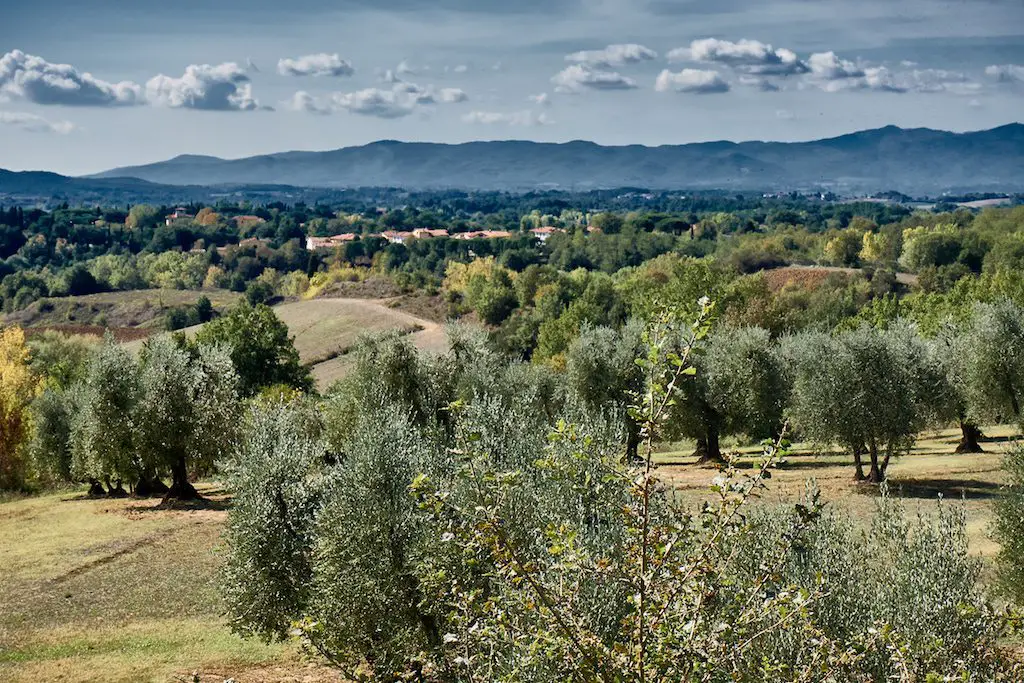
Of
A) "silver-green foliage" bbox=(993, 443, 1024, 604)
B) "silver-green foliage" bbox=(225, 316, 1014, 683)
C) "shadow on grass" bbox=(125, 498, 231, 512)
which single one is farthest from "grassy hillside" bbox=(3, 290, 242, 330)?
"silver-green foliage" bbox=(993, 443, 1024, 604)

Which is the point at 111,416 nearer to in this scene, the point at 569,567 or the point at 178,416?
the point at 178,416

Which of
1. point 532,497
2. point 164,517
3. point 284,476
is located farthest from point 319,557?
point 164,517

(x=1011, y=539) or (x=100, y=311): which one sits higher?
(x=1011, y=539)

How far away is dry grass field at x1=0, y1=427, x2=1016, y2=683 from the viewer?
28.3m

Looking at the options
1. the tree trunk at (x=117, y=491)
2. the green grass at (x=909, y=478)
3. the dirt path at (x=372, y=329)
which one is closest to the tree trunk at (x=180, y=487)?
the tree trunk at (x=117, y=491)

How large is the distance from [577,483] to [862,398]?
27.7 metres

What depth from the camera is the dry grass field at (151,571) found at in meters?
28.3

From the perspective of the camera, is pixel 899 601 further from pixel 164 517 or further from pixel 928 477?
pixel 164 517

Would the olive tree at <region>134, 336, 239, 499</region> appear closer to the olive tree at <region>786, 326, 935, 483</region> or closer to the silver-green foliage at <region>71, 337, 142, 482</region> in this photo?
the silver-green foliage at <region>71, 337, 142, 482</region>

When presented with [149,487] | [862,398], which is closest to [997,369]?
[862,398]

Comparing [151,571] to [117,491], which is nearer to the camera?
[151,571]

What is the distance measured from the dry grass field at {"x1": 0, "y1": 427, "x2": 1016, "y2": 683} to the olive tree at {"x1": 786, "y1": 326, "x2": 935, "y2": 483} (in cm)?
214

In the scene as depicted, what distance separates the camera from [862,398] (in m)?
42.4

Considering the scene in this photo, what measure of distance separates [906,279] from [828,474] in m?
114
